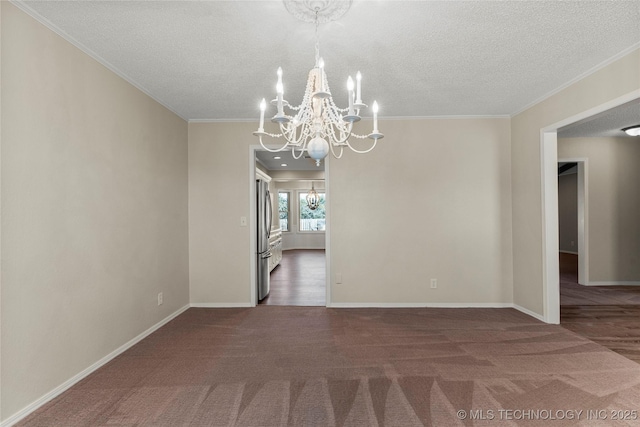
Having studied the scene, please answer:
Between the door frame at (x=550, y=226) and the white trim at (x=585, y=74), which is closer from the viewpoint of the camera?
the white trim at (x=585, y=74)

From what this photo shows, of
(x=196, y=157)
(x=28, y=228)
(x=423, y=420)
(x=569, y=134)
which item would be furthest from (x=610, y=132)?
(x=28, y=228)

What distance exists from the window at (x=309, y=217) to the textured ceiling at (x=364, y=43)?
26.8ft

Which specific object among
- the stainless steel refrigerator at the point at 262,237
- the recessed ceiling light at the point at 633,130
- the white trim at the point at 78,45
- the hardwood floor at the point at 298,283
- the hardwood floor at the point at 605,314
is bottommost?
the hardwood floor at the point at 298,283

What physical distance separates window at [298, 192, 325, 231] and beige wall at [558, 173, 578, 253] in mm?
7401

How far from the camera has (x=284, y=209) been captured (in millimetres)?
11477

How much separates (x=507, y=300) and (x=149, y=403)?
13.5 feet

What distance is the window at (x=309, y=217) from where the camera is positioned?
11.6 metres

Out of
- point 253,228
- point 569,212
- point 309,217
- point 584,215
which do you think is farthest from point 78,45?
point 569,212

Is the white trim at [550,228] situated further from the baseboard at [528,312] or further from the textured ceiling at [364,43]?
the textured ceiling at [364,43]

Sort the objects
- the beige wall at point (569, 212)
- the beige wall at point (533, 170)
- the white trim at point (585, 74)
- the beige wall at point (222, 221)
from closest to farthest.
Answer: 1. the white trim at point (585, 74)
2. the beige wall at point (533, 170)
3. the beige wall at point (222, 221)
4. the beige wall at point (569, 212)

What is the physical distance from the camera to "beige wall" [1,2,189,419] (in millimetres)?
1911

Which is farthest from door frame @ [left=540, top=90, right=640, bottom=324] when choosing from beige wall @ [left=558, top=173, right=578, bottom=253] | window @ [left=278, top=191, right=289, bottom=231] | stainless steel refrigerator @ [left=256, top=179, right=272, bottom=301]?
window @ [left=278, top=191, right=289, bottom=231]

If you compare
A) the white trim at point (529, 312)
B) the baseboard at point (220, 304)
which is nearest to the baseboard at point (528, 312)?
the white trim at point (529, 312)

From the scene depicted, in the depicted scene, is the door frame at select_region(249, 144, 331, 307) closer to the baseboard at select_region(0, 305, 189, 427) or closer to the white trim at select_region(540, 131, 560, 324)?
the baseboard at select_region(0, 305, 189, 427)
